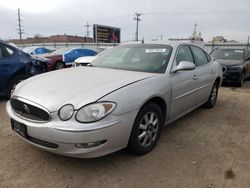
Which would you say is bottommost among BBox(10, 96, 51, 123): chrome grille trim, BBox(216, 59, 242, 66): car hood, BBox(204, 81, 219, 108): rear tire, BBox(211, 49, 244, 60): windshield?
BBox(204, 81, 219, 108): rear tire

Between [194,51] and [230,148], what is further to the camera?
[194,51]

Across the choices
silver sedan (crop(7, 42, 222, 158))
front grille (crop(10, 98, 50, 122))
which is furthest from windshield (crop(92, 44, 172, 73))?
front grille (crop(10, 98, 50, 122))

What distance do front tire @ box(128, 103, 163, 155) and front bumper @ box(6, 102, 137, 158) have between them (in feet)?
0.71

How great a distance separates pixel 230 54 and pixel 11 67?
26.7ft

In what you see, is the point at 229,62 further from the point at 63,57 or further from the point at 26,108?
the point at 26,108

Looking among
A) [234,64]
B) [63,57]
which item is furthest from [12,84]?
[234,64]

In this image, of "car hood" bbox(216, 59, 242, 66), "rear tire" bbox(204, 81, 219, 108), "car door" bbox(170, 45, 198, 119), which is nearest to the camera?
"car door" bbox(170, 45, 198, 119)

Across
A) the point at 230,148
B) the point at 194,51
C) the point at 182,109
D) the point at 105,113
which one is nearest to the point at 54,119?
the point at 105,113

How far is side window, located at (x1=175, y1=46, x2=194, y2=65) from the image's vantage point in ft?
→ 13.1

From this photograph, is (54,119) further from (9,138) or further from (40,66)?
(40,66)

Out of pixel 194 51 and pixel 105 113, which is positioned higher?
pixel 194 51

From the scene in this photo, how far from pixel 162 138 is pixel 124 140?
1.19 meters

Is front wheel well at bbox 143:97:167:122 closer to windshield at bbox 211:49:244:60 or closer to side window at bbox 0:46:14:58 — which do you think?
side window at bbox 0:46:14:58

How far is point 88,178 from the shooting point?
275 centimetres
